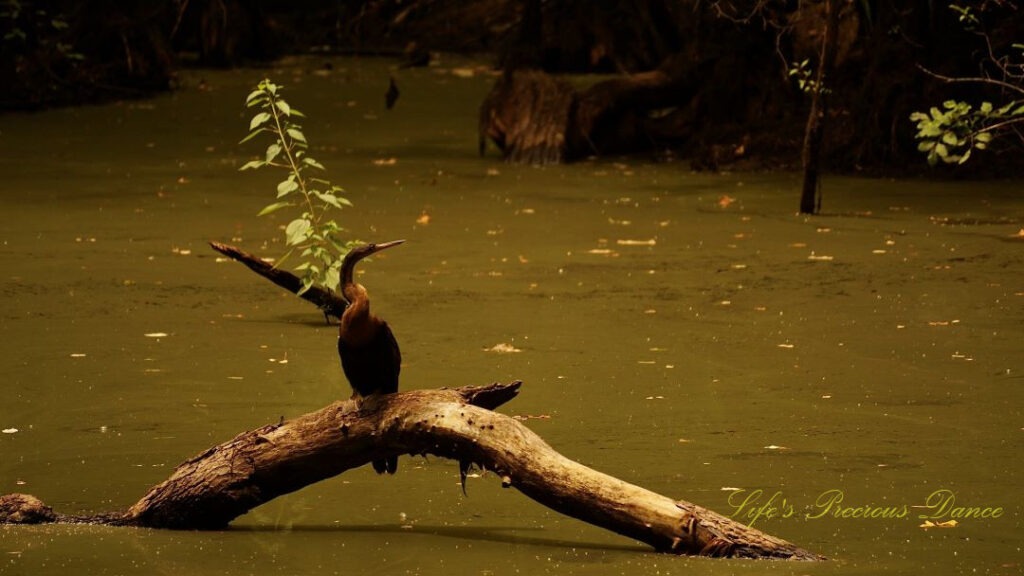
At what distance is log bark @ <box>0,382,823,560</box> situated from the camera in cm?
389

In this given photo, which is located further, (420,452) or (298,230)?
(298,230)

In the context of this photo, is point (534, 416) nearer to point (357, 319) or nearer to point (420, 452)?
point (420, 452)

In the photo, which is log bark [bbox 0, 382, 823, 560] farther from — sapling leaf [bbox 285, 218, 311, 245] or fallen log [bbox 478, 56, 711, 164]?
fallen log [bbox 478, 56, 711, 164]

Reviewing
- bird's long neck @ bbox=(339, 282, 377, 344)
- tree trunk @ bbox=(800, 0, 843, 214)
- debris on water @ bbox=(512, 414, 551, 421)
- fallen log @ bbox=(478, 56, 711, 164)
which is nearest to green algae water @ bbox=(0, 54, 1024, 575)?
debris on water @ bbox=(512, 414, 551, 421)

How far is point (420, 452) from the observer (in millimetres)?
4184

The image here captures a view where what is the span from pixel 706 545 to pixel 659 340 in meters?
2.91

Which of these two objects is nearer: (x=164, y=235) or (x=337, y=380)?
(x=337, y=380)

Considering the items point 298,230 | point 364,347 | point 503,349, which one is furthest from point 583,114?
point 364,347

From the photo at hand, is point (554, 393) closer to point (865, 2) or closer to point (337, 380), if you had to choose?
point (337, 380)

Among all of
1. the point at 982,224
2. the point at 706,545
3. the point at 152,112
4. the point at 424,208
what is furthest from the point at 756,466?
the point at 152,112

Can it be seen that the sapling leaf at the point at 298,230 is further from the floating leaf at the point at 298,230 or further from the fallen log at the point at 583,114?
the fallen log at the point at 583,114

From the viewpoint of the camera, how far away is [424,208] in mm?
10570

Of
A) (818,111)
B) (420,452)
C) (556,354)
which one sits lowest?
(556,354)

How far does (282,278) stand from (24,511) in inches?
45.9
